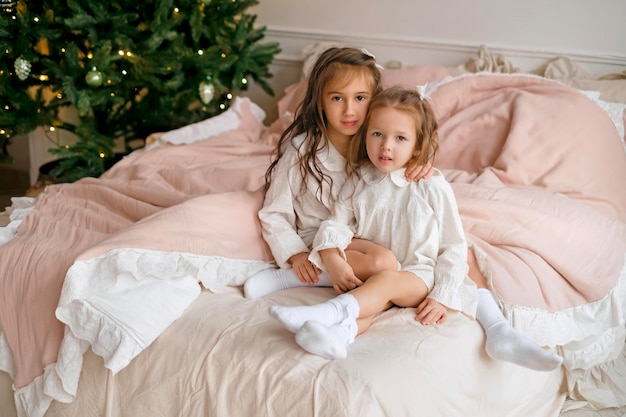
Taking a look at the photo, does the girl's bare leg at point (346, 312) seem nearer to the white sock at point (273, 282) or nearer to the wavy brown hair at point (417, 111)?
the white sock at point (273, 282)

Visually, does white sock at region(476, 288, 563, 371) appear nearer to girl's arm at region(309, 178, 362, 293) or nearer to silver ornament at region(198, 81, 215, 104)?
girl's arm at region(309, 178, 362, 293)

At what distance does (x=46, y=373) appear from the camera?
1.77 m

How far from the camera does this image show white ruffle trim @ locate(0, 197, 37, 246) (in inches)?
85.8

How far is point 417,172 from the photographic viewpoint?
1866mm

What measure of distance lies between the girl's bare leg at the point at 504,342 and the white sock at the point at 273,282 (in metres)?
0.42

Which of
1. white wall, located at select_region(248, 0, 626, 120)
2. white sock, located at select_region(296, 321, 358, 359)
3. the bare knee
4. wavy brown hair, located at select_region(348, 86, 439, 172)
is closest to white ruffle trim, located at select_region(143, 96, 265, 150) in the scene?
white wall, located at select_region(248, 0, 626, 120)

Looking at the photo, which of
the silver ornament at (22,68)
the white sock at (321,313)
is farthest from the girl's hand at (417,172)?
the silver ornament at (22,68)

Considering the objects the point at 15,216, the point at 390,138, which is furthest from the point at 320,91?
the point at 15,216

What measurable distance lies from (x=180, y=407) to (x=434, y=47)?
2452 millimetres

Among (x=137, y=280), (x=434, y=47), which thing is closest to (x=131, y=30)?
(x=434, y=47)

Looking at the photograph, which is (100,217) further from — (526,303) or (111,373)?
(526,303)

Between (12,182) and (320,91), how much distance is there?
9.45 ft

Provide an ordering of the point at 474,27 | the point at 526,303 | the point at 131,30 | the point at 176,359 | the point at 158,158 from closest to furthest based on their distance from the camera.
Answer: the point at 176,359 < the point at 526,303 < the point at 158,158 < the point at 131,30 < the point at 474,27

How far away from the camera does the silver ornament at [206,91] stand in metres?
3.35
